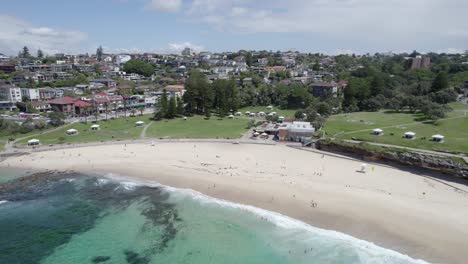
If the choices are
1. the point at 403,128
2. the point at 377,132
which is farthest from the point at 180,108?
the point at 403,128

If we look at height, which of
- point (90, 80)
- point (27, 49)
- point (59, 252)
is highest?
point (27, 49)

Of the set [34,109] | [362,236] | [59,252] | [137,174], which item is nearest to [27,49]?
[34,109]

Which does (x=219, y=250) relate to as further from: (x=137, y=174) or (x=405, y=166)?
(x=405, y=166)

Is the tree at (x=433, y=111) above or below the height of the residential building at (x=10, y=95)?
below

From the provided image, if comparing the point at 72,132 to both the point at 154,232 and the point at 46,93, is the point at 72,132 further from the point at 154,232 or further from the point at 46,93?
the point at 46,93

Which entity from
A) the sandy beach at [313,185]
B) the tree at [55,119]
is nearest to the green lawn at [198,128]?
the sandy beach at [313,185]

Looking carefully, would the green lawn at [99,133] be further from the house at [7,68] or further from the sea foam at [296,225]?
the house at [7,68]
